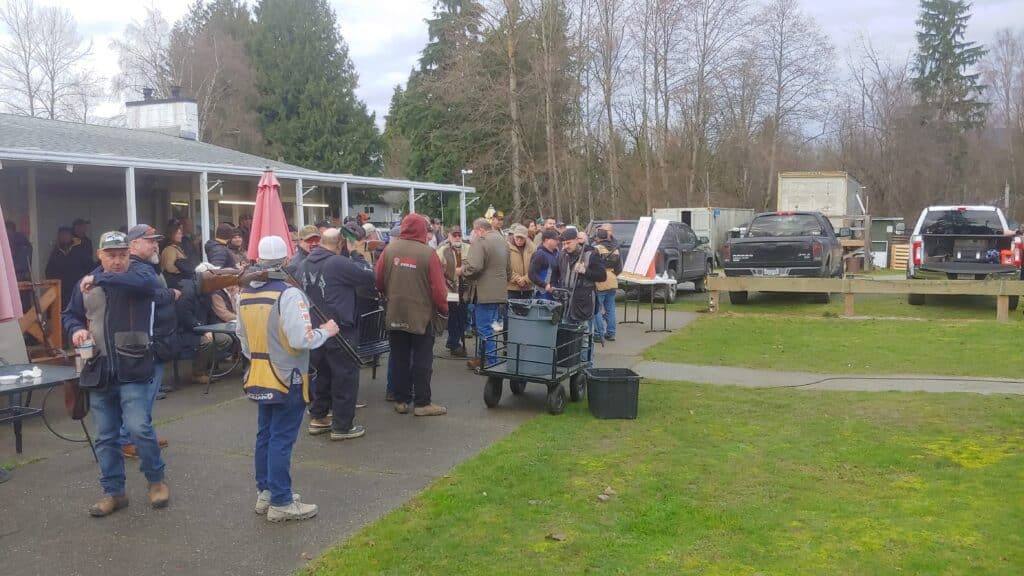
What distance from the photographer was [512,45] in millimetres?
36469

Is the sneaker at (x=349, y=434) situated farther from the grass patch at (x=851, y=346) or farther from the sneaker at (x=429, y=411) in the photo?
the grass patch at (x=851, y=346)

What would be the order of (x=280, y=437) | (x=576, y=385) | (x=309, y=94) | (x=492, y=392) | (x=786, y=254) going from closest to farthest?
1. (x=280, y=437)
2. (x=492, y=392)
3. (x=576, y=385)
4. (x=786, y=254)
5. (x=309, y=94)

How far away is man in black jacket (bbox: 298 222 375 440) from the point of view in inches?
261

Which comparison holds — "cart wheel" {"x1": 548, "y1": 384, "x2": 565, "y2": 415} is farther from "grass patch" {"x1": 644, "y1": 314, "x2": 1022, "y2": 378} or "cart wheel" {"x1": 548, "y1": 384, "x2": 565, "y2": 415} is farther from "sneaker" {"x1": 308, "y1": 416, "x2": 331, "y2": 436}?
"grass patch" {"x1": 644, "y1": 314, "x2": 1022, "y2": 378}

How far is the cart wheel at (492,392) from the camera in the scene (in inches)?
312

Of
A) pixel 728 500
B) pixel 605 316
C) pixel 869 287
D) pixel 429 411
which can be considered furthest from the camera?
pixel 869 287

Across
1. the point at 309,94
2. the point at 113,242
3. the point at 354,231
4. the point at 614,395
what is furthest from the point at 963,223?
the point at 309,94

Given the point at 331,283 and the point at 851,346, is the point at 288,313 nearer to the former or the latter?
the point at 331,283

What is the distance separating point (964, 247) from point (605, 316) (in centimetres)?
814

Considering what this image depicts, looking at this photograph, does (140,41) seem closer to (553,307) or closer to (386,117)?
(386,117)

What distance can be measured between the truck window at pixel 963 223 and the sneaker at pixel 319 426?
1350cm

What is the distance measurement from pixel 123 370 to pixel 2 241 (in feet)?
9.26

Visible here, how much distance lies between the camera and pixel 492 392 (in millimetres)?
7945

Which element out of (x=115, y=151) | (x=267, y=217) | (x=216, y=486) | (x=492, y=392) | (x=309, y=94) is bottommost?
(x=216, y=486)
